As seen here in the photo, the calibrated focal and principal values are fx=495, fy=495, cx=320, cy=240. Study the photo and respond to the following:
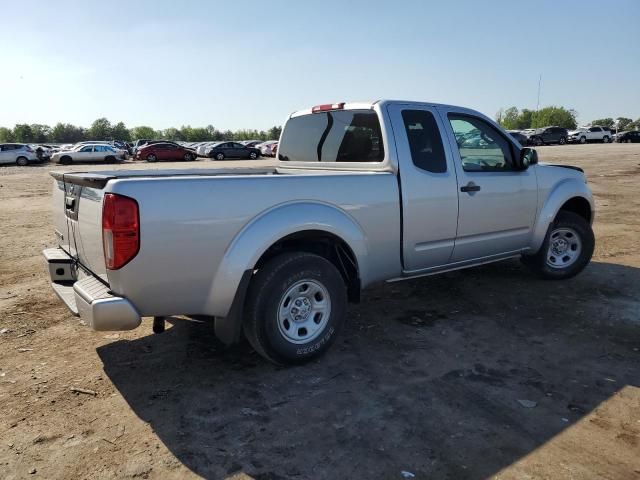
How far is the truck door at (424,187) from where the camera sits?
4.17 metres

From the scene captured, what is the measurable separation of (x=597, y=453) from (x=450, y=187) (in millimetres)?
2398

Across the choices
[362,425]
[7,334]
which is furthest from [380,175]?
[7,334]

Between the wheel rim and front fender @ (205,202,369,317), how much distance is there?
129 inches

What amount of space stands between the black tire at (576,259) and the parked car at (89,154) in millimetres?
37117

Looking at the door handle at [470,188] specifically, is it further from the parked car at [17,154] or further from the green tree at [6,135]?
the green tree at [6,135]

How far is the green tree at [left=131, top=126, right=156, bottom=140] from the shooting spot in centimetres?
13905

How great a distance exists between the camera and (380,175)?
4.01 m

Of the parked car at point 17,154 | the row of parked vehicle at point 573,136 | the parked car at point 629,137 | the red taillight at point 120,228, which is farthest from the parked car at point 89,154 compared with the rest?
the parked car at point 629,137

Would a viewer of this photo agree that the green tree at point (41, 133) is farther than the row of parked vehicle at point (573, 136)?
Yes

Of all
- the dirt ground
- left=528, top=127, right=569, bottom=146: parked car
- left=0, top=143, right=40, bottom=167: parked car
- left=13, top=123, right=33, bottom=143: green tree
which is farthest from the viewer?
left=13, top=123, right=33, bottom=143: green tree

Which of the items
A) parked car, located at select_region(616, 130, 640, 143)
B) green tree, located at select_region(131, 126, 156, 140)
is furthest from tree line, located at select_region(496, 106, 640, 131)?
green tree, located at select_region(131, 126, 156, 140)

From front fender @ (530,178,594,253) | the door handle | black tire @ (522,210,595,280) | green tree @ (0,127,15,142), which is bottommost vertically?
black tire @ (522,210,595,280)

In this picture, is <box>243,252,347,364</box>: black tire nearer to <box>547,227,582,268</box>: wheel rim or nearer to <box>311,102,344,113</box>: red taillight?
<box>311,102,344,113</box>: red taillight

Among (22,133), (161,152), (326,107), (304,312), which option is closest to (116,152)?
(161,152)
